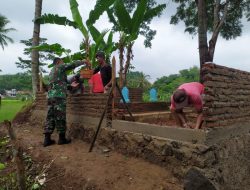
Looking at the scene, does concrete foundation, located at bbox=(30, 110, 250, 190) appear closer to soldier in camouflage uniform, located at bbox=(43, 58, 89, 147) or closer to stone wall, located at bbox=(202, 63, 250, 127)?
stone wall, located at bbox=(202, 63, 250, 127)

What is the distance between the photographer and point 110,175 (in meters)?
4.96

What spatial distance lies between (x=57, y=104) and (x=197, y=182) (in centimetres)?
370

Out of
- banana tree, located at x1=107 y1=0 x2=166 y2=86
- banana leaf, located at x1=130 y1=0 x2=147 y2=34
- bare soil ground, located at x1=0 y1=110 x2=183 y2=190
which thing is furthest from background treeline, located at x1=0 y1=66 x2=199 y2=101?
bare soil ground, located at x1=0 y1=110 x2=183 y2=190

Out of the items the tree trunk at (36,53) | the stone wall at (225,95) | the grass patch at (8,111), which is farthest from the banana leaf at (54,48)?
the stone wall at (225,95)

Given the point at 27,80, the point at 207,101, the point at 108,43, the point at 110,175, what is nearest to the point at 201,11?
the point at 108,43

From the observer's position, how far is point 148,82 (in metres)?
18.3

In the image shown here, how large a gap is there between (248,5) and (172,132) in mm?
10026

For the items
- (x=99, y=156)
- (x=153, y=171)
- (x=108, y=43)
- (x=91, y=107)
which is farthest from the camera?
(x=108, y=43)

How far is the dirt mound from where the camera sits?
15.5 ft

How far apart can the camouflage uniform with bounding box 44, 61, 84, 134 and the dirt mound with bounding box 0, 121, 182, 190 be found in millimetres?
512

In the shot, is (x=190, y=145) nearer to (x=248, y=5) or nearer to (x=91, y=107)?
(x=91, y=107)

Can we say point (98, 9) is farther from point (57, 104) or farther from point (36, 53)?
point (36, 53)

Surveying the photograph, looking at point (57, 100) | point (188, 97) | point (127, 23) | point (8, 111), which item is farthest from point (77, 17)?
point (8, 111)

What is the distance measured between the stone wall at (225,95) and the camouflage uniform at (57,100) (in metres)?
3.40
